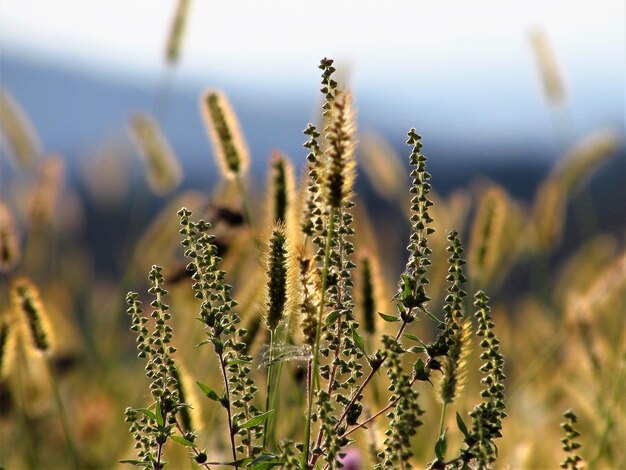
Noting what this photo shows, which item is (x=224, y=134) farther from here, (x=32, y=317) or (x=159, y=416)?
(x=159, y=416)

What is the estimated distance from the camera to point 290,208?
2029 millimetres

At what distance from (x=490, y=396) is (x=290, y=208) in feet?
2.81

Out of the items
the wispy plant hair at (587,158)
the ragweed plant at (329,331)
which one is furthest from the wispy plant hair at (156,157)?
the ragweed plant at (329,331)

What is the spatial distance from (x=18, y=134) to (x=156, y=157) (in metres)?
0.81

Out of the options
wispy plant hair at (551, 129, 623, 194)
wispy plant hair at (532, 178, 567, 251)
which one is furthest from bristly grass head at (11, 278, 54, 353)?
wispy plant hair at (551, 129, 623, 194)

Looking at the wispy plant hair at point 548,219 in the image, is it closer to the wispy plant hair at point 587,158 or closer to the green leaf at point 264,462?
the wispy plant hair at point 587,158


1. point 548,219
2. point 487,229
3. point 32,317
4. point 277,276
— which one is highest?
point 548,219

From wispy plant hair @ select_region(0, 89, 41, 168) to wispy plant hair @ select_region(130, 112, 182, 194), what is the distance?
59 cm

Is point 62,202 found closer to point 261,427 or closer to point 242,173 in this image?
point 242,173

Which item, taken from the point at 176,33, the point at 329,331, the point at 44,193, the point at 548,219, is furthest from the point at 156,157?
the point at 329,331

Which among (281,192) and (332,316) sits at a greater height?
(281,192)

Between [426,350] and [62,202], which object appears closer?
[426,350]

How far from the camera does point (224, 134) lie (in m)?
2.47

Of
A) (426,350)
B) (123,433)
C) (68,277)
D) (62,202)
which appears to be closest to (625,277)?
(426,350)
